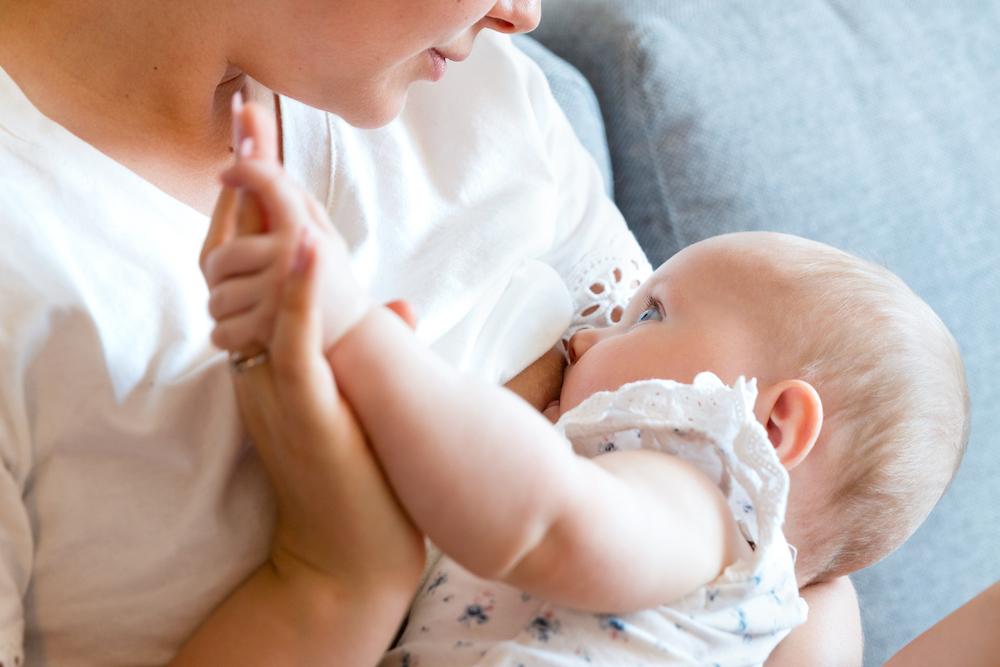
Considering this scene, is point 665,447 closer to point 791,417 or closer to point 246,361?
point 791,417

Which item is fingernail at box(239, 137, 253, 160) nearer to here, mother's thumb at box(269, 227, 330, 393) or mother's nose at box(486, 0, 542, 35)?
mother's thumb at box(269, 227, 330, 393)

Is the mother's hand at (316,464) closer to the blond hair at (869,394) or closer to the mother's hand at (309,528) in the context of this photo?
the mother's hand at (309,528)

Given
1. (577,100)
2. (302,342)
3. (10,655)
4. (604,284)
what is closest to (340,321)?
(302,342)

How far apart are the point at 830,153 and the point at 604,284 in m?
A: 0.58

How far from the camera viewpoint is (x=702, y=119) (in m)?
1.70

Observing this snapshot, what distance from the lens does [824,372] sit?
1.13 meters

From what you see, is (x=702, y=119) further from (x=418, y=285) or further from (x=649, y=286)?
(x=418, y=285)

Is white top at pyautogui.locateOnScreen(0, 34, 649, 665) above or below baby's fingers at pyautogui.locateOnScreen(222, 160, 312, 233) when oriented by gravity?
below

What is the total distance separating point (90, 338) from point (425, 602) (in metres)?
0.39

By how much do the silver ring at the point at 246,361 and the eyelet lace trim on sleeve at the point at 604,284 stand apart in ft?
2.03

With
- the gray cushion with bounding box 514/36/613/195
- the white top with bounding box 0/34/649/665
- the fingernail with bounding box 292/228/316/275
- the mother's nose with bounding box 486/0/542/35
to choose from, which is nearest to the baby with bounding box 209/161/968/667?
the fingernail with bounding box 292/228/316/275

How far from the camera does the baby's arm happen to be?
30.5 inches

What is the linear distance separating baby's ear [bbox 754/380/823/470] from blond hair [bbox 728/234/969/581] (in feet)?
0.14

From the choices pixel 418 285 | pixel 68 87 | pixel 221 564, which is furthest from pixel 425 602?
pixel 68 87
